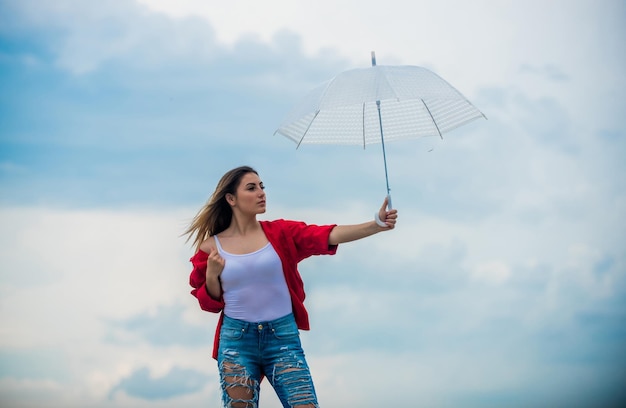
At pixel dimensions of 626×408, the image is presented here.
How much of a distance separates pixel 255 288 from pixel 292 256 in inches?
14.9

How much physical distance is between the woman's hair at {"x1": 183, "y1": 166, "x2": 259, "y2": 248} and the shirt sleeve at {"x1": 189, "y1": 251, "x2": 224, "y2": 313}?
0.48 ft

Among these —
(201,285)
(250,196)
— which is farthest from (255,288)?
(250,196)

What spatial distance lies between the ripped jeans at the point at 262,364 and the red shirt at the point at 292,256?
190 mm

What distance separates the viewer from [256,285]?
19.9 feet

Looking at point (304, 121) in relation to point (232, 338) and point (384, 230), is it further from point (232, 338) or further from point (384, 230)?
point (232, 338)

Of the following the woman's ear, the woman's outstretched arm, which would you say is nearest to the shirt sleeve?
the woman's ear

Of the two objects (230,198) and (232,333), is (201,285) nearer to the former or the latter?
(232,333)

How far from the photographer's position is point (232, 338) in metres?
6.01

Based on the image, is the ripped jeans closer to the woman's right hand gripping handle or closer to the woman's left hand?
the woman's right hand gripping handle


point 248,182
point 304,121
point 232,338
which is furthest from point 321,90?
point 232,338

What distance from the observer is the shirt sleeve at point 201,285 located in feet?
20.2

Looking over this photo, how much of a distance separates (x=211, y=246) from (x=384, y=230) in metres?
1.27

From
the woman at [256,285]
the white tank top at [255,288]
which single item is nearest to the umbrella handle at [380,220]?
the woman at [256,285]

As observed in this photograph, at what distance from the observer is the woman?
5.95 metres
